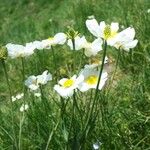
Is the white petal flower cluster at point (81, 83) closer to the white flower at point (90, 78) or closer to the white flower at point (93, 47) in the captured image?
the white flower at point (90, 78)

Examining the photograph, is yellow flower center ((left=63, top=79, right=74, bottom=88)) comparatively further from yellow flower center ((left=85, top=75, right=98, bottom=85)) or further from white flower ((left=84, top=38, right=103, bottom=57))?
white flower ((left=84, top=38, right=103, bottom=57))

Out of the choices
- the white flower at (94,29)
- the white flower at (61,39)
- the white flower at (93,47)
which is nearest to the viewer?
the white flower at (94,29)

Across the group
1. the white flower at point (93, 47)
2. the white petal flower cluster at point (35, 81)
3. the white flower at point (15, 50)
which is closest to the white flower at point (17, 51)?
the white flower at point (15, 50)

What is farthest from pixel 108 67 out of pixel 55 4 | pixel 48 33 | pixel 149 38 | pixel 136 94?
pixel 55 4

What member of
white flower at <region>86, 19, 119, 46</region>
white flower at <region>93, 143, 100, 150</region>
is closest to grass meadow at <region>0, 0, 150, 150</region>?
white flower at <region>93, 143, 100, 150</region>

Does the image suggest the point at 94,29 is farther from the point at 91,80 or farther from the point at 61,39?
the point at 61,39

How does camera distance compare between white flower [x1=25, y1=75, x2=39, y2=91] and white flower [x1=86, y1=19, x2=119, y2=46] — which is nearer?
white flower [x1=86, y1=19, x2=119, y2=46]

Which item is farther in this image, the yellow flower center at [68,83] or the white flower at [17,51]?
the white flower at [17,51]

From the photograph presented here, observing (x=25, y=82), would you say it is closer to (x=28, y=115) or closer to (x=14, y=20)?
(x=28, y=115)

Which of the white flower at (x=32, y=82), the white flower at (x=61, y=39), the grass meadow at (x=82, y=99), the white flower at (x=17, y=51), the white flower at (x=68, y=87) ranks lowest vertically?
the grass meadow at (x=82, y=99)
